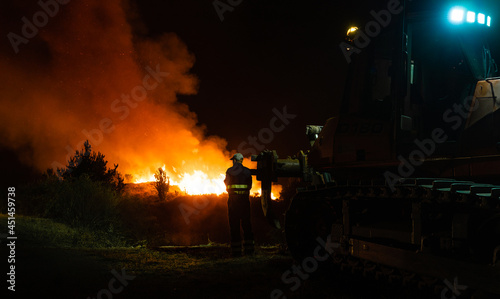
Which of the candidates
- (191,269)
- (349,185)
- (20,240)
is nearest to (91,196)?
(20,240)

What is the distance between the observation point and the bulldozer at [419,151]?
514cm

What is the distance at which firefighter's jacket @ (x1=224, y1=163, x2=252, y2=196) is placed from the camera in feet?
35.0

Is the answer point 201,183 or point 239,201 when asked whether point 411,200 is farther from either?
point 201,183

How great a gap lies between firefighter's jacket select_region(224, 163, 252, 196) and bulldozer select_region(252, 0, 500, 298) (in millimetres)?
3439

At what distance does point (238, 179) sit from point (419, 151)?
538cm

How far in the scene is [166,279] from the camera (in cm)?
716

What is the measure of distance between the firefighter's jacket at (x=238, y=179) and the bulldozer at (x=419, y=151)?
Answer: 3.44 meters

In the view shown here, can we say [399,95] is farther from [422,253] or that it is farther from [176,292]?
[176,292]

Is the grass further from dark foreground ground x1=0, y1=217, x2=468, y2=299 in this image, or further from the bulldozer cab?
the bulldozer cab

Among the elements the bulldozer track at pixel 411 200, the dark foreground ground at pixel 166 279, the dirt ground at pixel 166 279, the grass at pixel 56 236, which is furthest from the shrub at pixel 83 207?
the bulldozer track at pixel 411 200

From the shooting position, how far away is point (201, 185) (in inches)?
1690

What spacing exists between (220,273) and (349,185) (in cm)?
285

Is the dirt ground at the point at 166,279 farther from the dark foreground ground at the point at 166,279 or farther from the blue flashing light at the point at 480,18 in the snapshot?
the blue flashing light at the point at 480,18

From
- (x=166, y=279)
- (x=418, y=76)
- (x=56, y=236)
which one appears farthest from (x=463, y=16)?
(x=56, y=236)
